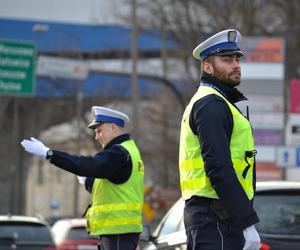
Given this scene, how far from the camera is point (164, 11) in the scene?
36750 millimetres

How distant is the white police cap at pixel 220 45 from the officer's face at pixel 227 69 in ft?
0.11

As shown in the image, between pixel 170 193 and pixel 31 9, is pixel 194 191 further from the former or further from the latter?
pixel 31 9

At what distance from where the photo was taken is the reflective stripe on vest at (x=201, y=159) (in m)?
5.16

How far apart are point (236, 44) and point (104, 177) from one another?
2.01 metres

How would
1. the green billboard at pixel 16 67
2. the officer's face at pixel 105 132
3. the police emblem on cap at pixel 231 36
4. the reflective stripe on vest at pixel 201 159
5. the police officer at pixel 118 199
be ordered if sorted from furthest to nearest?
the green billboard at pixel 16 67 < the officer's face at pixel 105 132 < the police officer at pixel 118 199 < the police emblem on cap at pixel 231 36 < the reflective stripe on vest at pixel 201 159

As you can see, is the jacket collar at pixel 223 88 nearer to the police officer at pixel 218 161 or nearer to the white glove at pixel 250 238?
the police officer at pixel 218 161

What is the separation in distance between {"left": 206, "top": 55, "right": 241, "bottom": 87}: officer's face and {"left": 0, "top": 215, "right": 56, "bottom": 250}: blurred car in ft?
29.8

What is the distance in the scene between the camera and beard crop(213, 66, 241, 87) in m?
5.35

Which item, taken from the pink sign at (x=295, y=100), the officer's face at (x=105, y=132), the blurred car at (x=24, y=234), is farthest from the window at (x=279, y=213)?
the pink sign at (x=295, y=100)

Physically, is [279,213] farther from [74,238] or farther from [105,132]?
[74,238]

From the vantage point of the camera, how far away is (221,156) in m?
5.04

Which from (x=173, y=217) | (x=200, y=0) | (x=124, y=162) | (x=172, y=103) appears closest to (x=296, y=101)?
(x=173, y=217)

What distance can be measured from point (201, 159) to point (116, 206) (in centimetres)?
242

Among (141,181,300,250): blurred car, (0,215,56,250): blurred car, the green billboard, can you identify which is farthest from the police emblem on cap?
the green billboard
